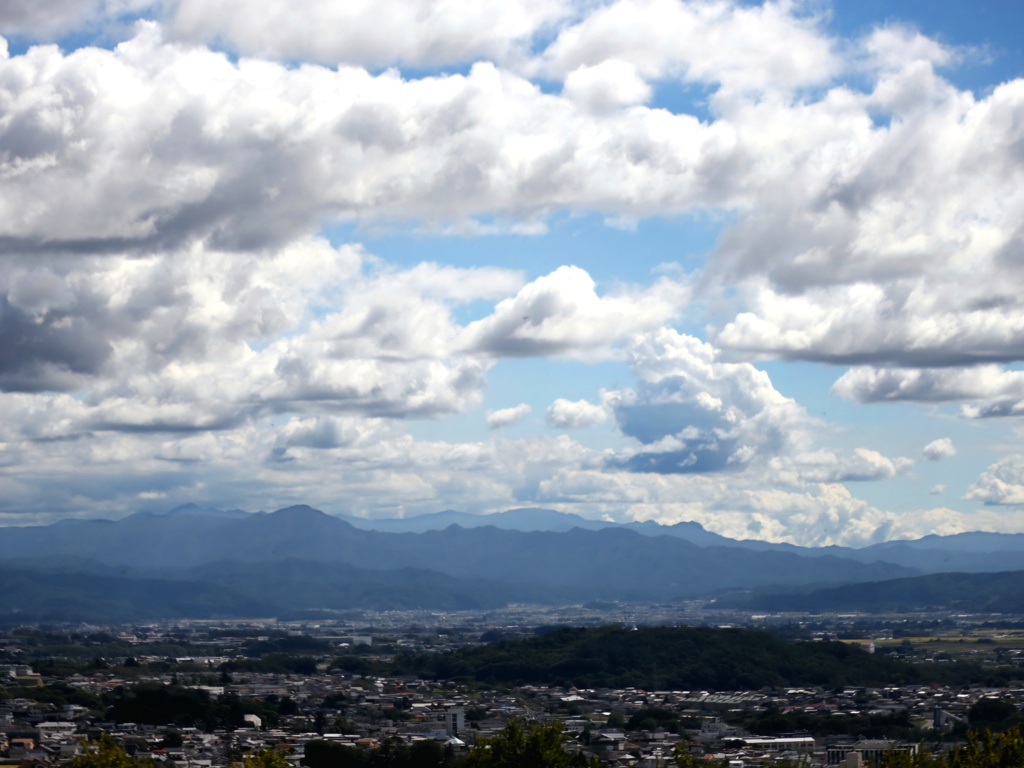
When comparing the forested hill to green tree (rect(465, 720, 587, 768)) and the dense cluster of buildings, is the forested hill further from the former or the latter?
green tree (rect(465, 720, 587, 768))

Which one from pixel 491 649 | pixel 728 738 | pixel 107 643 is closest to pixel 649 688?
pixel 491 649

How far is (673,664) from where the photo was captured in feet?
425

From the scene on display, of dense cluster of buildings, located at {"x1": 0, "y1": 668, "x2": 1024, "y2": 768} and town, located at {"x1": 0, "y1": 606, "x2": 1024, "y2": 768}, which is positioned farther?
town, located at {"x1": 0, "y1": 606, "x2": 1024, "y2": 768}

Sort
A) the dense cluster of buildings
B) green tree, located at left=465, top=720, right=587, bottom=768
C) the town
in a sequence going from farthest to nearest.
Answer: the town, the dense cluster of buildings, green tree, located at left=465, top=720, right=587, bottom=768

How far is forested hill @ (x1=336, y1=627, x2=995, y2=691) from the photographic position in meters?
122

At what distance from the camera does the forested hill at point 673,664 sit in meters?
122

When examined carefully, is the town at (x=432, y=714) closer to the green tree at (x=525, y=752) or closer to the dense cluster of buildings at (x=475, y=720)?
the dense cluster of buildings at (x=475, y=720)

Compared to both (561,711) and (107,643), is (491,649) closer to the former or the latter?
(561,711)

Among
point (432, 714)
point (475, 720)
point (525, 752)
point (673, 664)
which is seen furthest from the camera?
point (673, 664)

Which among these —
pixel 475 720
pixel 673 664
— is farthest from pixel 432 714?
pixel 673 664

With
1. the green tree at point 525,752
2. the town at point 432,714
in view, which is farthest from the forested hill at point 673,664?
the green tree at point 525,752

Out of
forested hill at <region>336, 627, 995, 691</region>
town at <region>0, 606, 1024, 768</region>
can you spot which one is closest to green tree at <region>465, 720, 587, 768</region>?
town at <region>0, 606, 1024, 768</region>

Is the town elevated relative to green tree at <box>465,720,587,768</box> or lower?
lower

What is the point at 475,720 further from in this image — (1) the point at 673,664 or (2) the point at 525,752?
(1) the point at 673,664
